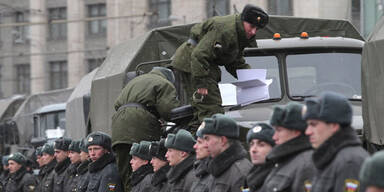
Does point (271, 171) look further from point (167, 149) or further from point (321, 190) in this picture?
point (167, 149)

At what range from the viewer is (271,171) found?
663 cm

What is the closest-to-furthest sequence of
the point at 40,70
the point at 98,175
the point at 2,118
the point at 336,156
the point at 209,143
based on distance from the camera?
the point at 336,156
the point at 209,143
the point at 98,175
the point at 2,118
the point at 40,70

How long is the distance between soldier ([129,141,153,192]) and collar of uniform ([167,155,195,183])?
104cm

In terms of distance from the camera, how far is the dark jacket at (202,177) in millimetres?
7938

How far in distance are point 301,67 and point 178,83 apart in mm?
1350

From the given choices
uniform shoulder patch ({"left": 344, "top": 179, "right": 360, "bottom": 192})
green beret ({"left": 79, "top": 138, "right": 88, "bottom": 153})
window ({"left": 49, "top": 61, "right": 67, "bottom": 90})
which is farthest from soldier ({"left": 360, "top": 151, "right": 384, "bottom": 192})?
window ({"left": 49, "top": 61, "right": 67, "bottom": 90})

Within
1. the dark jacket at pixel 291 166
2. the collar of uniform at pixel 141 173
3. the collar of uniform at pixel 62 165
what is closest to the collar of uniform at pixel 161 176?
the collar of uniform at pixel 141 173

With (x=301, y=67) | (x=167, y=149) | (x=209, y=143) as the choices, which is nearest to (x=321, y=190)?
(x=209, y=143)

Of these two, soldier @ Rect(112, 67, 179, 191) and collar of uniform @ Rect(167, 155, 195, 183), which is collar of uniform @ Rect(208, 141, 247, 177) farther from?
soldier @ Rect(112, 67, 179, 191)

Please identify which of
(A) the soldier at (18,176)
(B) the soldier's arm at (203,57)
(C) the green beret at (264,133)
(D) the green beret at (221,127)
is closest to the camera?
(C) the green beret at (264,133)

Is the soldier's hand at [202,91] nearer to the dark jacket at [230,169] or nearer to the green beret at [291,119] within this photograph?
the dark jacket at [230,169]

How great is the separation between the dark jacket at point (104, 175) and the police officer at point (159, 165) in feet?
5.52

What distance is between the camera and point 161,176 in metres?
9.59

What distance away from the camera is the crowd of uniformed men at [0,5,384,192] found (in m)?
5.73
